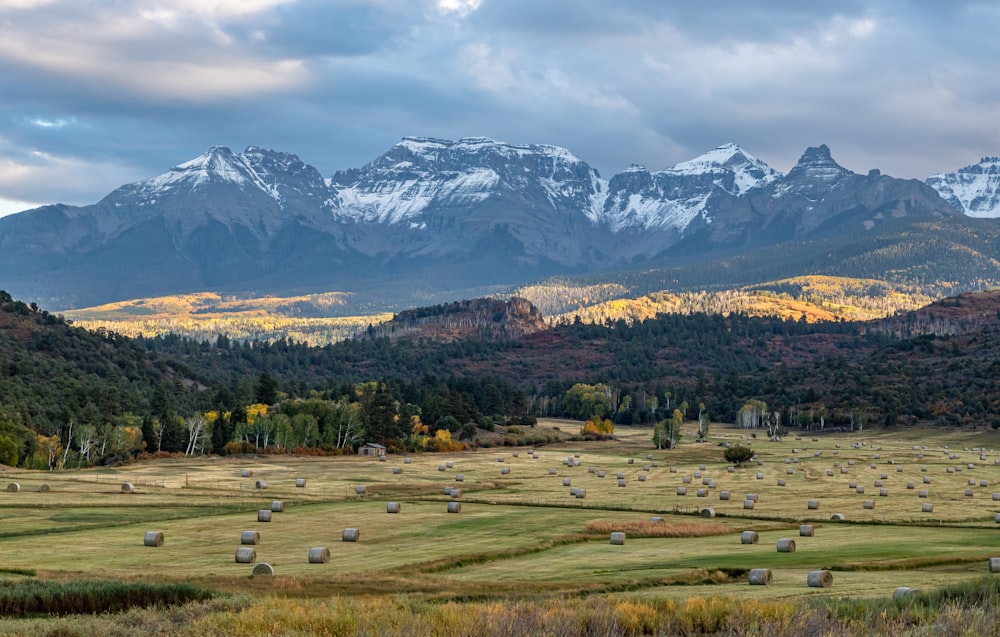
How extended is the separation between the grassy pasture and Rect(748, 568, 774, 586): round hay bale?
59 centimetres

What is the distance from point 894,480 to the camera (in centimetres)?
10475

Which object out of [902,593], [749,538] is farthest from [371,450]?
[902,593]

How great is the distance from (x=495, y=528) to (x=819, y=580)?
28415 millimetres

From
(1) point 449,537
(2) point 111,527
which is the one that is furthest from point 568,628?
(2) point 111,527

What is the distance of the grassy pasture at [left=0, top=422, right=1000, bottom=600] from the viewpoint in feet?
147

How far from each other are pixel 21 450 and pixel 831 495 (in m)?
93.5

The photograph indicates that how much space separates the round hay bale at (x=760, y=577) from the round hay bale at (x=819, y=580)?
165cm

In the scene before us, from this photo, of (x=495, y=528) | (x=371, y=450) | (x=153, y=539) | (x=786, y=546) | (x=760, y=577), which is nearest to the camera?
(x=760, y=577)

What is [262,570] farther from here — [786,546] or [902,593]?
[902,593]

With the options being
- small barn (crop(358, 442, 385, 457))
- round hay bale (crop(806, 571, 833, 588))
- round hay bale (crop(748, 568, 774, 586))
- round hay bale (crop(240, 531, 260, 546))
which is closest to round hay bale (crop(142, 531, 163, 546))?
round hay bale (crop(240, 531, 260, 546))

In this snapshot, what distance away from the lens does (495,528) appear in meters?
65.8

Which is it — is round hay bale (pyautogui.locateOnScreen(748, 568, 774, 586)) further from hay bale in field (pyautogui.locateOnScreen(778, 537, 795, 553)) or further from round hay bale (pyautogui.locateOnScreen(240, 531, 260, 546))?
round hay bale (pyautogui.locateOnScreen(240, 531, 260, 546))

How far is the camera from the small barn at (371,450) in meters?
154

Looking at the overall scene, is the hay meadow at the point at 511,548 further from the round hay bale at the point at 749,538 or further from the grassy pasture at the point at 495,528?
the round hay bale at the point at 749,538
